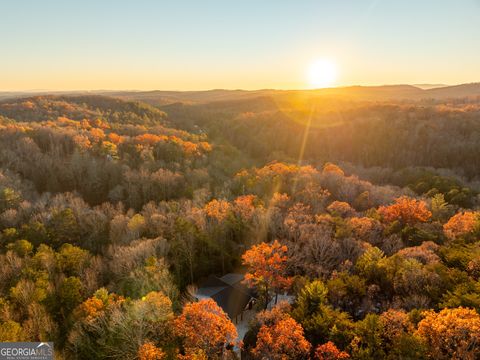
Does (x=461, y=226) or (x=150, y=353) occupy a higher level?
(x=461, y=226)

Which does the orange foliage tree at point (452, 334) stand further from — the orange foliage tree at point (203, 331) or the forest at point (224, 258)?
the orange foliage tree at point (203, 331)

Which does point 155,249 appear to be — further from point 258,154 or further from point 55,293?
point 258,154

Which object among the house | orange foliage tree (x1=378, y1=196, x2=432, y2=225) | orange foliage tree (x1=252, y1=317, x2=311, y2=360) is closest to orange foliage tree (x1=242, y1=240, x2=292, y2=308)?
the house

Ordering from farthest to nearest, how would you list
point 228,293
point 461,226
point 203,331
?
point 461,226
point 228,293
point 203,331

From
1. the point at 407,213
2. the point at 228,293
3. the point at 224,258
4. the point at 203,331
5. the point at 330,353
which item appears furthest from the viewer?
the point at 407,213

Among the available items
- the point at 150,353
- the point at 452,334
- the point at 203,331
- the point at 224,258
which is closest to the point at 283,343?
the point at 203,331

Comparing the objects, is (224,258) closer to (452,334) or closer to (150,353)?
(150,353)
